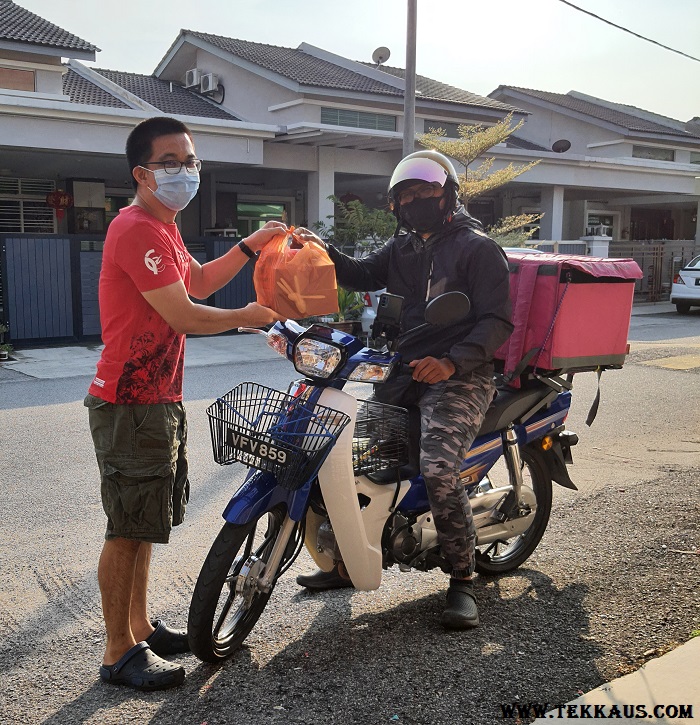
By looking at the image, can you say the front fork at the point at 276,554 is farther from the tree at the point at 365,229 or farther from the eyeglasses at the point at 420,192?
the tree at the point at 365,229

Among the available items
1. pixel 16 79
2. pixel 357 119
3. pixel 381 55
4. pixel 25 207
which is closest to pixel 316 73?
pixel 357 119

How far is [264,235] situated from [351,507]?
3.90 ft

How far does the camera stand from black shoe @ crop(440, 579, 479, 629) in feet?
11.7

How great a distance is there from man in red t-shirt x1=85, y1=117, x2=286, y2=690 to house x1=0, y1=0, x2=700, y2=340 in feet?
36.8

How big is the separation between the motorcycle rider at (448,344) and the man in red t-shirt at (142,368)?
65 cm

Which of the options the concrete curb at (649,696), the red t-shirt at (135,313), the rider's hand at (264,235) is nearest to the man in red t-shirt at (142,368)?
the red t-shirt at (135,313)

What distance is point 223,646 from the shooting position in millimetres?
3230

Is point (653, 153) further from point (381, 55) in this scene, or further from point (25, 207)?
point (25, 207)

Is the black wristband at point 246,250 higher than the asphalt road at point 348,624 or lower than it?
higher

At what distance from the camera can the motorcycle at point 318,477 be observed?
3088 millimetres

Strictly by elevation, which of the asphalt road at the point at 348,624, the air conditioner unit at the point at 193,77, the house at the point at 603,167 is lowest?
the asphalt road at the point at 348,624

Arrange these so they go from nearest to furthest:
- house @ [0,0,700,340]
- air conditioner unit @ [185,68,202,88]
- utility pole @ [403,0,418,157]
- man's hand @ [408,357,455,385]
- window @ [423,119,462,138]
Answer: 1. man's hand @ [408,357,455,385]
2. house @ [0,0,700,340]
3. utility pole @ [403,0,418,157]
4. window @ [423,119,462,138]
5. air conditioner unit @ [185,68,202,88]

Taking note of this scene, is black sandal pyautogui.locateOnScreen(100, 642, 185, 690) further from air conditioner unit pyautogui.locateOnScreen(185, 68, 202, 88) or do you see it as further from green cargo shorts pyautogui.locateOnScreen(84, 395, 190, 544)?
air conditioner unit pyautogui.locateOnScreen(185, 68, 202, 88)

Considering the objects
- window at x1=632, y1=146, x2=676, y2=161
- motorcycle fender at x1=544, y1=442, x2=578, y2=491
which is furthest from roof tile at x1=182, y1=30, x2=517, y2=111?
motorcycle fender at x1=544, y1=442, x2=578, y2=491
